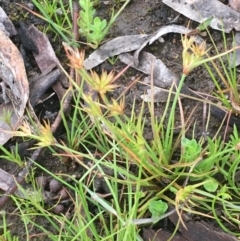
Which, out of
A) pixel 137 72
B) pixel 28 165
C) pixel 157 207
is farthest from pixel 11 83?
pixel 157 207

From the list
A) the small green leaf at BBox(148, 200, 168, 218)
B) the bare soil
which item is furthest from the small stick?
the small green leaf at BBox(148, 200, 168, 218)

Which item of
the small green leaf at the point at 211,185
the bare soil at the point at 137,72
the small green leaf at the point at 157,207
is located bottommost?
the small green leaf at the point at 211,185

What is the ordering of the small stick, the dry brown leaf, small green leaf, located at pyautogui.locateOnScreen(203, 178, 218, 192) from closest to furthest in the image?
small green leaf, located at pyautogui.locateOnScreen(203, 178, 218, 192) → the small stick → the dry brown leaf

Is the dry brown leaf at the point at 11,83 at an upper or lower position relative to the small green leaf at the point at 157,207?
upper

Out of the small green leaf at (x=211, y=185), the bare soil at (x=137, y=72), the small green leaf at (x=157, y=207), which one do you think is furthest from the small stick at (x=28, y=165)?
the small green leaf at (x=211, y=185)

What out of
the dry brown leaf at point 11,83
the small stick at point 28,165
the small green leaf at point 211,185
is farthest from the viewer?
the dry brown leaf at point 11,83

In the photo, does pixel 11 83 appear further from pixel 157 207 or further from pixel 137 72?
pixel 157 207

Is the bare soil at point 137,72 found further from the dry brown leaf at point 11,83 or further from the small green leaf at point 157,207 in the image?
the small green leaf at point 157,207

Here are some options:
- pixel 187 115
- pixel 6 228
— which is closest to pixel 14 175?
pixel 6 228

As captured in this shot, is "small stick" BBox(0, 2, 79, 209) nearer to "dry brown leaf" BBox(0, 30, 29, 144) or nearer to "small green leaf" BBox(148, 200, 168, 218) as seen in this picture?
"dry brown leaf" BBox(0, 30, 29, 144)

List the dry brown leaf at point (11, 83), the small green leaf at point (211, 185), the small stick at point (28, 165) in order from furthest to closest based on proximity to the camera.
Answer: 1. the dry brown leaf at point (11, 83)
2. the small stick at point (28, 165)
3. the small green leaf at point (211, 185)

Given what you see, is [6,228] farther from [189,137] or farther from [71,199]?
[189,137]
